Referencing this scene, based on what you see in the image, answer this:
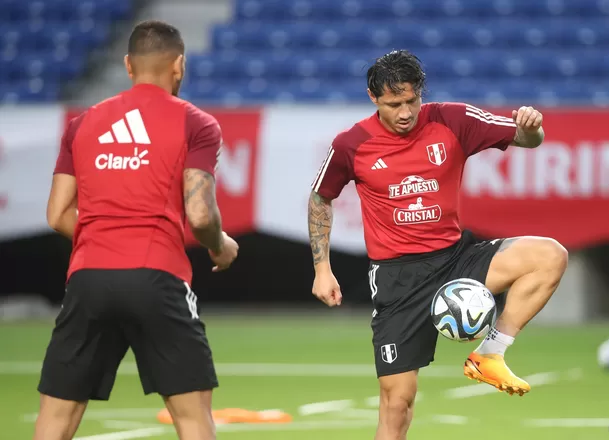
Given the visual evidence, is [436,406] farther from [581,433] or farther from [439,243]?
[439,243]

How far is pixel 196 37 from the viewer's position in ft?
72.5

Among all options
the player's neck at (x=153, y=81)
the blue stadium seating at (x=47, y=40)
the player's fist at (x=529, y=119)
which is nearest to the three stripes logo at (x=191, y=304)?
the player's neck at (x=153, y=81)

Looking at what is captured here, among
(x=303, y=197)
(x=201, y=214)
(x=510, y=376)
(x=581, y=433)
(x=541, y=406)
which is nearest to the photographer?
(x=201, y=214)

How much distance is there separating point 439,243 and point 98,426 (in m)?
3.03

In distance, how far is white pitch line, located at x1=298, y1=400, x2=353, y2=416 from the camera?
8898 mm

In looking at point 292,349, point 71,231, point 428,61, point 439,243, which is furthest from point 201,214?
point 428,61

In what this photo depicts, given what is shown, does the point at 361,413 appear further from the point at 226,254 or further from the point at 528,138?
the point at 226,254

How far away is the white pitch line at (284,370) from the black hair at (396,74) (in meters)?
5.19

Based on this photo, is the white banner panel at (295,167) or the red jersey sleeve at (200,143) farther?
the white banner panel at (295,167)

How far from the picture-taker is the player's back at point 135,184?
5.12m

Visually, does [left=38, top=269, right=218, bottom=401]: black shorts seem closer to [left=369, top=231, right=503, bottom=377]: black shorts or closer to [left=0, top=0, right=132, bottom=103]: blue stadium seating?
[left=369, top=231, right=503, bottom=377]: black shorts

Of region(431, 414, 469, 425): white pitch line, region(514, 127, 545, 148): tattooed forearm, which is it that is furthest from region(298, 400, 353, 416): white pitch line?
region(514, 127, 545, 148): tattooed forearm

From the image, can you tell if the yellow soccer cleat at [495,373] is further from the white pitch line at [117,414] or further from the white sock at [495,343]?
the white pitch line at [117,414]

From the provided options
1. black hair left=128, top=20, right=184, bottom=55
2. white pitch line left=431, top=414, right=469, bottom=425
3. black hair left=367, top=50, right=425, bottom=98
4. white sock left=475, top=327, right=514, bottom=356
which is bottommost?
white pitch line left=431, top=414, right=469, bottom=425
